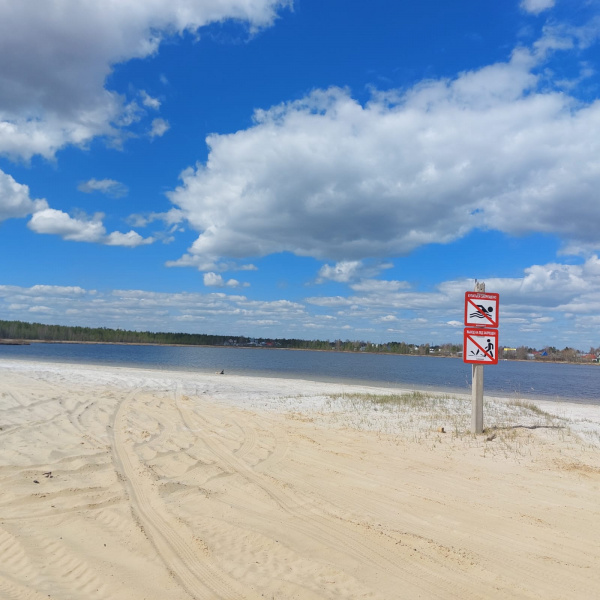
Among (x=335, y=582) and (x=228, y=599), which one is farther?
(x=335, y=582)

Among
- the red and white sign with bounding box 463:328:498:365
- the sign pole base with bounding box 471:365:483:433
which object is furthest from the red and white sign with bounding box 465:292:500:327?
the sign pole base with bounding box 471:365:483:433

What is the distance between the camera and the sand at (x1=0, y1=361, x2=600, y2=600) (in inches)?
158

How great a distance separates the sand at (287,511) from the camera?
401 cm

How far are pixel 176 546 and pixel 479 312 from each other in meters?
9.25

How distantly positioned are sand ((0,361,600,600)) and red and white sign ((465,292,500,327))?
2.59 m

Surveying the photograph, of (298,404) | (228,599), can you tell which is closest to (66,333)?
(298,404)

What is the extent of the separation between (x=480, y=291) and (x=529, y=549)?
7.86 metres

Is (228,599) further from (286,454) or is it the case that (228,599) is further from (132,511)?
(286,454)

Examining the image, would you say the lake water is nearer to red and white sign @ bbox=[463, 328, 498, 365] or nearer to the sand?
red and white sign @ bbox=[463, 328, 498, 365]

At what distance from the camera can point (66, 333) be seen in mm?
176500

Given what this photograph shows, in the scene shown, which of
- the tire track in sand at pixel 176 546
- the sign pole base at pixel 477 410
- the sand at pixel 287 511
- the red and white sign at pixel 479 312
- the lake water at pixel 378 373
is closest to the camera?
the tire track in sand at pixel 176 546

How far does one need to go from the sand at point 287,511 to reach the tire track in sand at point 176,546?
2 cm

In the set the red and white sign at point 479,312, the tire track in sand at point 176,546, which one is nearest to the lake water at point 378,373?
the red and white sign at point 479,312

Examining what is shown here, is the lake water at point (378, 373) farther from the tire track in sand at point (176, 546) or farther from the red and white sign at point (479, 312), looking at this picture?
the tire track in sand at point (176, 546)
